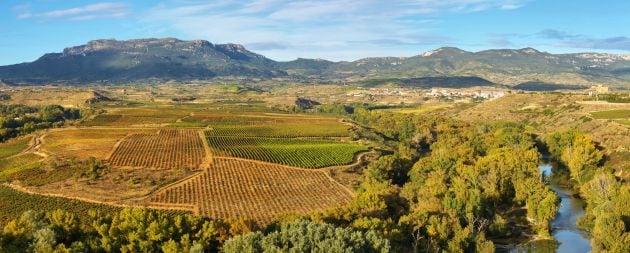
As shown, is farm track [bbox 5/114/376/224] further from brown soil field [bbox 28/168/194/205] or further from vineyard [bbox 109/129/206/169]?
vineyard [bbox 109/129/206/169]

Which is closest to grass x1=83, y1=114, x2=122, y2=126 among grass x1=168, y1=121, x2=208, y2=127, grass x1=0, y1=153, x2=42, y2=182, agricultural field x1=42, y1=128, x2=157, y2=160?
agricultural field x1=42, y1=128, x2=157, y2=160

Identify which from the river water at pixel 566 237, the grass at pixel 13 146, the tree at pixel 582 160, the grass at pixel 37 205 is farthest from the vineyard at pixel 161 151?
the tree at pixel 582 160

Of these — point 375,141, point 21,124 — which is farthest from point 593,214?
point 21,124

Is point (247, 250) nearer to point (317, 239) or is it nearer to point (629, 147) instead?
point (317, 239)

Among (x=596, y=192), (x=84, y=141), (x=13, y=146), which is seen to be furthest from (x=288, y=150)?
(x=13, y=146)

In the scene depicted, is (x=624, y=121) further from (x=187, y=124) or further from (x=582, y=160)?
(x=187, y=124)

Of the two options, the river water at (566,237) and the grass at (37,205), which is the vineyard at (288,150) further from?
the river water at (566,237)
